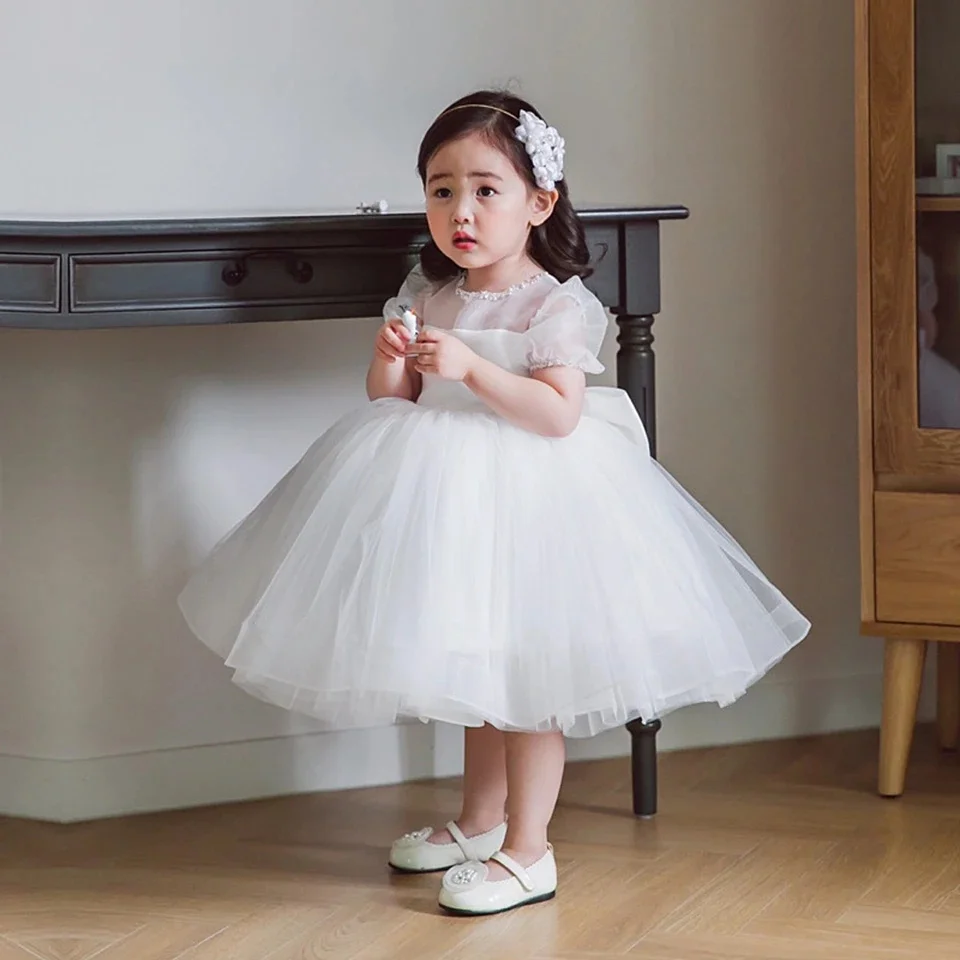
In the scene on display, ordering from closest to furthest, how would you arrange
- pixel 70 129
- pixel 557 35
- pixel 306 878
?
pixel 306 878 < pixel 70 129 < pixel 557 35

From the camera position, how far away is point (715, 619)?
6.73ft

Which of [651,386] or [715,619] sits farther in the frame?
[651,386]

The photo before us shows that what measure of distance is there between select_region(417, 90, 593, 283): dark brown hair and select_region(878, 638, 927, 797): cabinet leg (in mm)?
786

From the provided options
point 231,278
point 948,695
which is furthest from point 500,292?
point 948,695

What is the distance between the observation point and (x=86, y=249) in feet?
6.72

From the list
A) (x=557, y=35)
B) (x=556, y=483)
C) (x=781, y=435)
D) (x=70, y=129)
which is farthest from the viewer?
(x=781, y=435)

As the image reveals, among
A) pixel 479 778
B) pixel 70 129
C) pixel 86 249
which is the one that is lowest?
pixel 479 778

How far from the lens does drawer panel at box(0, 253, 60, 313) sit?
2.04 m

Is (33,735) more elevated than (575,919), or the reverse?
(33,735)

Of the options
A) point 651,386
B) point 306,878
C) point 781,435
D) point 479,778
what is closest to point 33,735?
point 306,878

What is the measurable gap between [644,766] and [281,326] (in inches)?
33.2

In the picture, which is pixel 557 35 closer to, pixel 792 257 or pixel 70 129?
pixel 792 257

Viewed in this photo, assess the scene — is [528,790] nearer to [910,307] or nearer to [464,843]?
[464,843]

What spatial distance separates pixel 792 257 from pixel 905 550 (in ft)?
1.92
